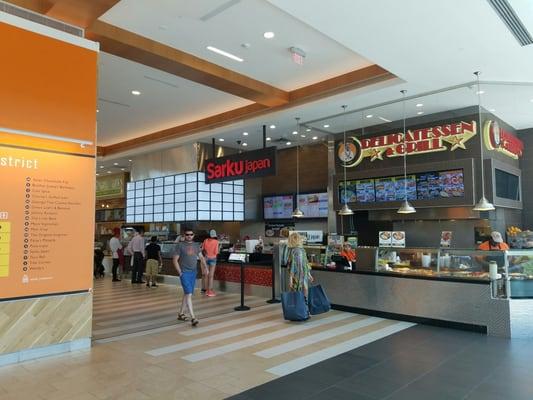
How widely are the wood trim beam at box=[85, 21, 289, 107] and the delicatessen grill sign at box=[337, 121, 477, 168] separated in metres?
2.79

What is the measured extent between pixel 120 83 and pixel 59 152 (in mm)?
3665

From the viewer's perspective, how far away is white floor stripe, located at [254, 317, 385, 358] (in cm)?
491

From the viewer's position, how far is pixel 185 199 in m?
12.4

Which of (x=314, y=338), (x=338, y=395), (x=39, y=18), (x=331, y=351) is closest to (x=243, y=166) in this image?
(x=314, y=338)

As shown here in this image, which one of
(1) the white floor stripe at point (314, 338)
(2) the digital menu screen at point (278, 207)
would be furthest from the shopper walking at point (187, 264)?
(2) the digital menu screen at point (278, 207)

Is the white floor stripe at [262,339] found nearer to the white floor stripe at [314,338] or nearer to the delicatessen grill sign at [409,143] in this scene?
the white floor stripe at [314,338]

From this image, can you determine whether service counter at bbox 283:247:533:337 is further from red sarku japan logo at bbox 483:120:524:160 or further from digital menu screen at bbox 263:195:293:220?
digital menu screen at bbox 263:195:293:220

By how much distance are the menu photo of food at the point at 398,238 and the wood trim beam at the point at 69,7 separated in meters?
8.13

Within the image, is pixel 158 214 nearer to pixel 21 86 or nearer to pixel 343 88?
pixel 343 88

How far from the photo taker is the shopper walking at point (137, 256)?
448 inches

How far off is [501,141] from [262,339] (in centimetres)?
768

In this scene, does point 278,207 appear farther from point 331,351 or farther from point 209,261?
point 331,351

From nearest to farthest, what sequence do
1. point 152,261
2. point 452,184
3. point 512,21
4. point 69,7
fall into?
1. point 69,7
2. point 512,21
3. point 452,184
4. point 152,261

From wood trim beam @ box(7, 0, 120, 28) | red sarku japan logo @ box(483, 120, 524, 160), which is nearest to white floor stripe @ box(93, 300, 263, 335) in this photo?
wood trim beam @ box(7, 0, 120, 28)
